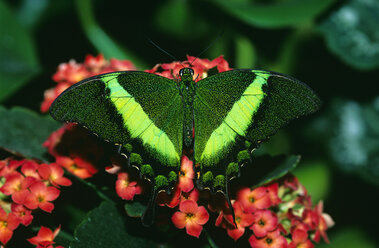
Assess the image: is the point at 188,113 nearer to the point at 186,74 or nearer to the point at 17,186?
the point at 186,74

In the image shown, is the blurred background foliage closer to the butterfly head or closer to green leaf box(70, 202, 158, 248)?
the butterfly head

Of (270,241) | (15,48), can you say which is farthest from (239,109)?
(15,48)

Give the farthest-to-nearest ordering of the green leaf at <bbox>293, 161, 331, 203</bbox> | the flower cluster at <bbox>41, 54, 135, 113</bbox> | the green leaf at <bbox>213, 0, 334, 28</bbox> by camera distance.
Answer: the green leaf at <bbox>293, 161, 331, 203</bbox> < the green leaf at <bbox>213, 0, 334, 28</bbox> < the flower cluster at <bbox>41, 54, 135, 113</bbox>

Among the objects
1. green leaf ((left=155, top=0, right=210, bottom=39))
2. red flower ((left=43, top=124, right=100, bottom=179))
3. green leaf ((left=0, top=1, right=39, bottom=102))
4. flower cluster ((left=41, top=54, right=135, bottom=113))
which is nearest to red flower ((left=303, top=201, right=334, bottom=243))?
red flower ((left=43, top=124, right=100, bottom=179))

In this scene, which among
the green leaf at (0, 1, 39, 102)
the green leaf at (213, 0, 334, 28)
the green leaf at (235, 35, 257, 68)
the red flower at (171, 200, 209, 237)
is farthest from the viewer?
the green leaf at (0, 1, 39, 102)

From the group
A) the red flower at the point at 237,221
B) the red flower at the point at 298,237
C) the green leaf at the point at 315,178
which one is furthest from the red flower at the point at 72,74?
the green leaf at the point at 315,178

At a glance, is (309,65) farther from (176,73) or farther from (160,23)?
(176,73)

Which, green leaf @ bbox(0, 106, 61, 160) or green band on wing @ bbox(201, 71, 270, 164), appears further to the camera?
green leaf @ bbox(0, 106, 61, 160)
